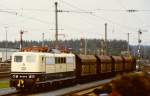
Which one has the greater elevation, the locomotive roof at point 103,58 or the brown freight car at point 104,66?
the locomotive roof at point 103,58

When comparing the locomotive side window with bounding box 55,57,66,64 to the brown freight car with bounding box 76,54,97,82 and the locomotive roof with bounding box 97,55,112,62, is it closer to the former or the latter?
the brown freight car with bounding box 76,54,97,82

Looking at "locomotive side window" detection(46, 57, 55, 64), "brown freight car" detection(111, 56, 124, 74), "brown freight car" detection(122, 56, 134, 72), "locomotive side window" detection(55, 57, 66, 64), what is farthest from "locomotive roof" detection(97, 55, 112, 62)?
"locomotive side window" detection(46, 57, 55, 64)

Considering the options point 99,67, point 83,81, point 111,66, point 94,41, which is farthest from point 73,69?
point 94,41

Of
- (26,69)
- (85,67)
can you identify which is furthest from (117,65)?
(26,69)

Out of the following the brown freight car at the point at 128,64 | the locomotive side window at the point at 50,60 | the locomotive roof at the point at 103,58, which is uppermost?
the locomotive side window at the point at 50,60

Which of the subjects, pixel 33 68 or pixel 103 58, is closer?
pixel 33 68

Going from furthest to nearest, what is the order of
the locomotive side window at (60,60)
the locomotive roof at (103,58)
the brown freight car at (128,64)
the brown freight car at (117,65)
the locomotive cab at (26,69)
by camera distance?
the brown freight car at (128,64) → the brown freight car at (117,65) → the locomotive roof at (103,58) → the locomotive side window at (60,60) → the locomotive cab at (26,69)

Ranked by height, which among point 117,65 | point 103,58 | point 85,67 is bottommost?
point 117,65

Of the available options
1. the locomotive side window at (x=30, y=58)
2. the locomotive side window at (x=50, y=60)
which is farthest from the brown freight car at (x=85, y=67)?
the locomotive side window at (x=30, y=58)

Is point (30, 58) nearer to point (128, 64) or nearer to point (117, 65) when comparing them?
point (117, 65)

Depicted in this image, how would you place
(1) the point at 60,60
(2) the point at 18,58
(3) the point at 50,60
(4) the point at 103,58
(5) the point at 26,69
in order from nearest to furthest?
(5) the point at 26,69
(3) the point at 50,60
(2) the point at 18,58
(1) the point at 60,60
(4) the point at 103,58

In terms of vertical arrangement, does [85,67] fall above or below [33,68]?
below

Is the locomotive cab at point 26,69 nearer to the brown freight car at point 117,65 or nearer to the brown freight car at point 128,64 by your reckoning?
the brown freight car at point 117,65

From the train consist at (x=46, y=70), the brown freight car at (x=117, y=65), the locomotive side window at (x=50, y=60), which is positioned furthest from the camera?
the brown freight car at (x=117, y=65)
